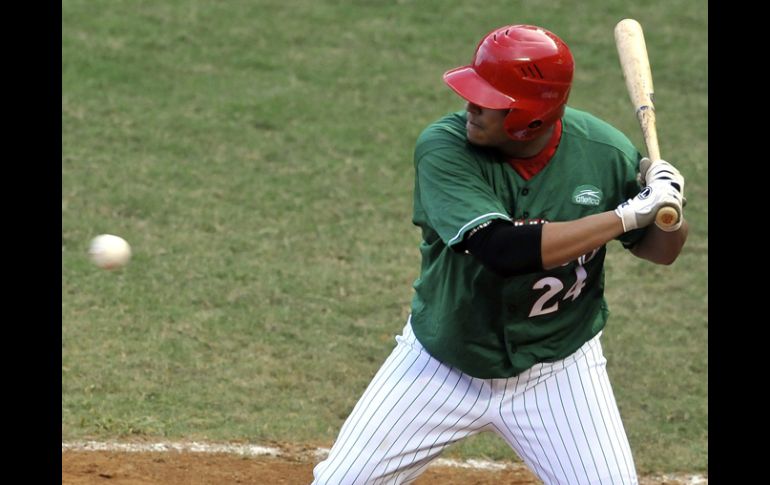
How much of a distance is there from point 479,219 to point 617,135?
764mm

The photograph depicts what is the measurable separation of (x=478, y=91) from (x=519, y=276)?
65cm

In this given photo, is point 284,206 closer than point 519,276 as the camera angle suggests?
No

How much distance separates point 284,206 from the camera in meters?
9.29

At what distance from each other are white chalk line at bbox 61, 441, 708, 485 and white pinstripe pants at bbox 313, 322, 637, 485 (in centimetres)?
168

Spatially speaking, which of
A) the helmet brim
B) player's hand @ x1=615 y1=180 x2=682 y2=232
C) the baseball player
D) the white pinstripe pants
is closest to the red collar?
the baseball player

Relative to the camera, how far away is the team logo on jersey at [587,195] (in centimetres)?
441

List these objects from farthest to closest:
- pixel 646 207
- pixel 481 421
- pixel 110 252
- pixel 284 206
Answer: pixel 284 206 → pixel 110 252 → pixel 481 421 → pixel 646 207

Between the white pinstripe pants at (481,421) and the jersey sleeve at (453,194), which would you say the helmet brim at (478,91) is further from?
the white pinstripe pants at (481,421)

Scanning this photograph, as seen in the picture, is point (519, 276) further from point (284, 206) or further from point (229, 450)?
point (284, 206)

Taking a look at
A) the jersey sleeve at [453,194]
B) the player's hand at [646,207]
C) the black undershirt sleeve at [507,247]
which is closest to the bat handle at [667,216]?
the player's hand at [646,207]

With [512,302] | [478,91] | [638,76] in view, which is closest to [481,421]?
[512,302]

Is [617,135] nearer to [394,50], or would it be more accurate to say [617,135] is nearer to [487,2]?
[394,50]

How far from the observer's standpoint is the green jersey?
4.39 metres
